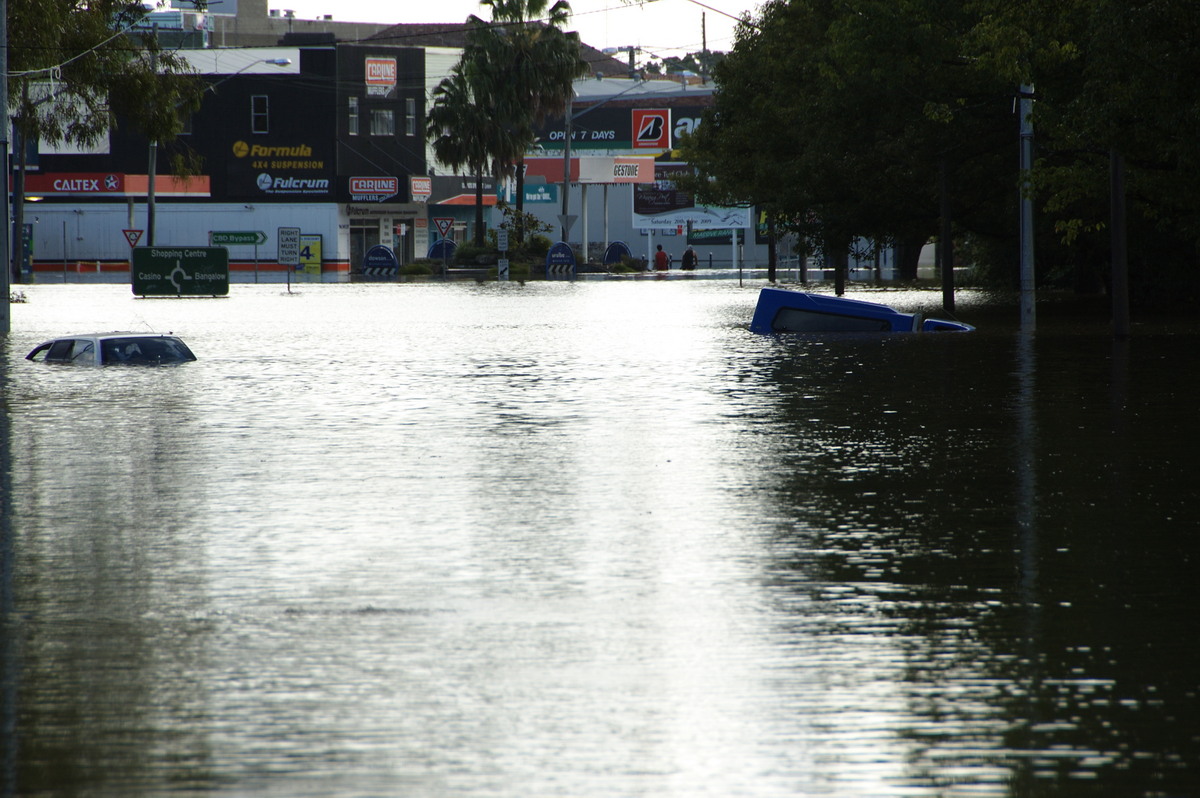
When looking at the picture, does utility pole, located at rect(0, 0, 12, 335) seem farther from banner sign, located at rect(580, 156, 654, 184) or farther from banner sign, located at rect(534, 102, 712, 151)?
banner sign, located at rect(534, 102, 712, 151)

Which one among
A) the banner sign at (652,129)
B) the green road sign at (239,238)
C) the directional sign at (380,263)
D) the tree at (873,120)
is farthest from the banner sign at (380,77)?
the tree at (873,120)

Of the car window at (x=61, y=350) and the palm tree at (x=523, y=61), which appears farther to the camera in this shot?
the palm tree at (x=523, y=61)

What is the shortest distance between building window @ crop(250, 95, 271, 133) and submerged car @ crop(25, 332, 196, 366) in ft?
197

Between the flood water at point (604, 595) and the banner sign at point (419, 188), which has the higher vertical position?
the banner sign at point (419, 188)

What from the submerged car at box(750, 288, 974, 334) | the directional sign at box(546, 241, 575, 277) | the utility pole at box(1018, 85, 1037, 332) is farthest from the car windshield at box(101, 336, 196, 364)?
the directional sign at box(546, 241, 575, 277)

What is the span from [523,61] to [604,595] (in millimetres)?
69241

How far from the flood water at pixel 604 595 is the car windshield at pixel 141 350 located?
4.70 m

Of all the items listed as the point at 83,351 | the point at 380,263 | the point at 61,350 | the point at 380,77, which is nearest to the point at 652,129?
the point at 380,77

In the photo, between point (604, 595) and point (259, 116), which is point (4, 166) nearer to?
point (604, 595)

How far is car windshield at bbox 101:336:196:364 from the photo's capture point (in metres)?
A: 22.5

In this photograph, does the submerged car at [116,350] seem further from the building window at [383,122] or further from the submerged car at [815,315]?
the building window at [383,122]

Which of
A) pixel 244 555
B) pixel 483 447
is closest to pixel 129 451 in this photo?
pixel 483 447

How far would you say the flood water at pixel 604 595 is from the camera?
5.22 m

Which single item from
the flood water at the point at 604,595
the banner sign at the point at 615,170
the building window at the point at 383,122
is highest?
the building window at the point at 383,122
